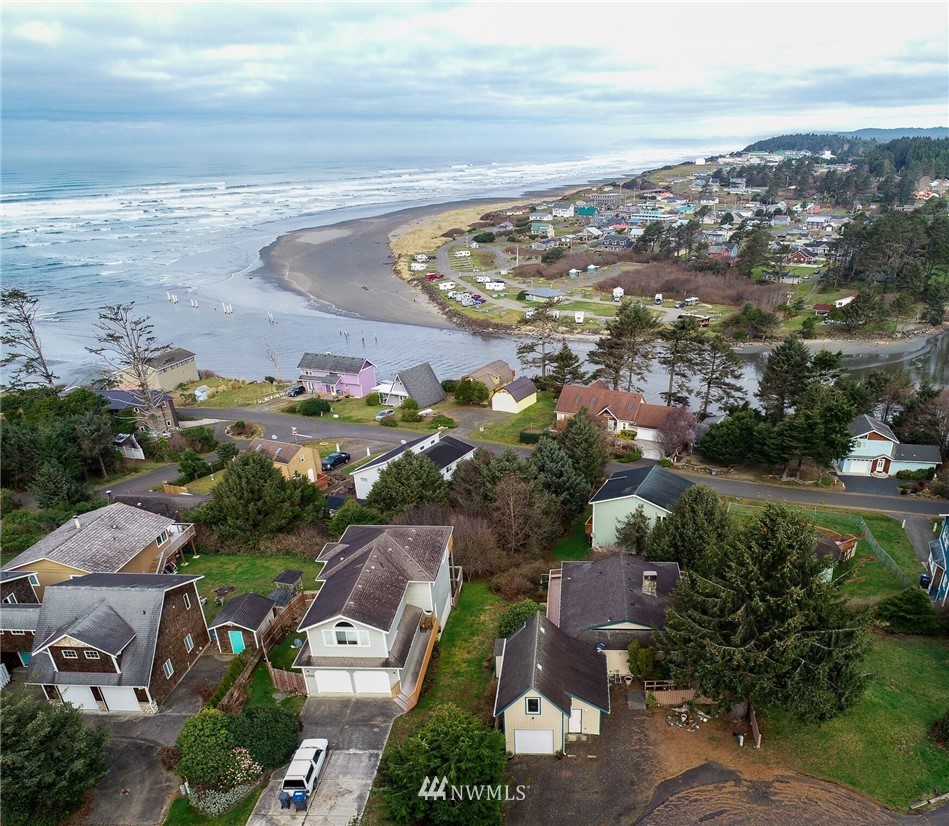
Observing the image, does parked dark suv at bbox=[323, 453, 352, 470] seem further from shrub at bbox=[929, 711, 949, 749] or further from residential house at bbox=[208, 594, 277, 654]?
shrub at bbox=[929, 711, 949, 749]

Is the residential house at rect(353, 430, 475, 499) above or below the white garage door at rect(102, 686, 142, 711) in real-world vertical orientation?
below

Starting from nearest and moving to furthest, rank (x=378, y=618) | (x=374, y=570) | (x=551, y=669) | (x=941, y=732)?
(x=941, y=732)
(x=551, y=669)
(x=378, y=618)
(x=374, y=570)

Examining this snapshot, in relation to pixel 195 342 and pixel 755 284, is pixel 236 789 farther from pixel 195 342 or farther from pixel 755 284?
pixel 755 284

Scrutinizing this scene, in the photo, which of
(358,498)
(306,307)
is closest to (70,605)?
(358,498)

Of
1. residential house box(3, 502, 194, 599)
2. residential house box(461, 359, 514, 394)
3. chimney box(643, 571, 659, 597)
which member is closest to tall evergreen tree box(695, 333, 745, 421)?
residential house box(461, 359, 514, 394)

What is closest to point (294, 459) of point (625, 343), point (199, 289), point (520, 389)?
point (520, 389)

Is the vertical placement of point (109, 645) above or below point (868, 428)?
above

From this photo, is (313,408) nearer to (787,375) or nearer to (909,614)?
(787,375)
